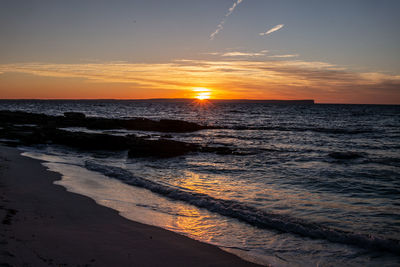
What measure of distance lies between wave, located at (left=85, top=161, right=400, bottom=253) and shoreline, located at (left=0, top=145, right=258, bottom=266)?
210cm

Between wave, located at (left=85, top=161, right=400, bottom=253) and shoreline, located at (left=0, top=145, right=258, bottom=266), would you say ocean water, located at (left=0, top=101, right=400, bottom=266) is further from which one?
shoreline, located at (left=0, top=145, right=258, bottom=266)

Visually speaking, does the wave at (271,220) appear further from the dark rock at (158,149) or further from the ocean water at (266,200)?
the dark rock at (158,149)

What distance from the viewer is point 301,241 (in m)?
6.52

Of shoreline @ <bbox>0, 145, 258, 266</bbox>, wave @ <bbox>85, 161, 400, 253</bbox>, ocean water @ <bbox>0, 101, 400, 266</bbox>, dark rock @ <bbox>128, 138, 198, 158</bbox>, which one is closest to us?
shoreline @ <bbox>0, 145, 258, 266</bbox>

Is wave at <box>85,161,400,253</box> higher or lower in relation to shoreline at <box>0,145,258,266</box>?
lower

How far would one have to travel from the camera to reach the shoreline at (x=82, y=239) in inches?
187

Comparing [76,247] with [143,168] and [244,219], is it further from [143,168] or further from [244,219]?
[143,168]

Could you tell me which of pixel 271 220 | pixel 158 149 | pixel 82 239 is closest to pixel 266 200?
pixel 271 220

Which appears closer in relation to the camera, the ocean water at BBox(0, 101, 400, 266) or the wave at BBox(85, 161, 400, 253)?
the ocean water at BBox(0, 101, 400, 266)

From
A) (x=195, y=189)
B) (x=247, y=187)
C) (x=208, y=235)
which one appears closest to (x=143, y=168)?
(x=195, y=189)

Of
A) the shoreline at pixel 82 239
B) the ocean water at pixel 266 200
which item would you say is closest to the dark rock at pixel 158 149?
the ocean water at pixel 266 200

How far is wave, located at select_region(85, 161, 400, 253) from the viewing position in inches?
253

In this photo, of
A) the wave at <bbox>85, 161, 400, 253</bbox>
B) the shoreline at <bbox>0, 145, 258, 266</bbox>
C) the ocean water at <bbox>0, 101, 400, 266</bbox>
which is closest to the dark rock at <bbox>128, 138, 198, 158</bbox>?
the ocean water at <bbox>0, 101, 400, 266</bbox>

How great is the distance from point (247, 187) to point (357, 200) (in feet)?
11.6
